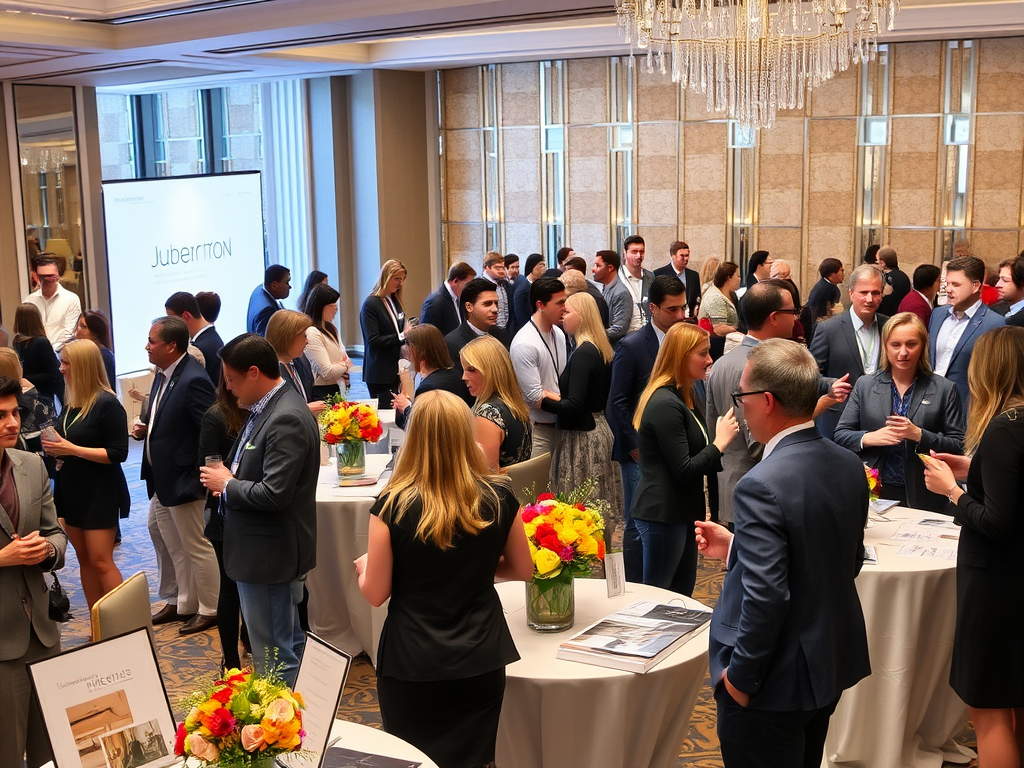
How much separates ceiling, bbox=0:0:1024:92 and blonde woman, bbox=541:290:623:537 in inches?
102

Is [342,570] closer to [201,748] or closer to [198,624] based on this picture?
[198,624]

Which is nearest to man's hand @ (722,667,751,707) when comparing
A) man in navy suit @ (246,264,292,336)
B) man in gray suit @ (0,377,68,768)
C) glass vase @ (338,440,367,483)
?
man in gray suit @ (0,377,68,768)

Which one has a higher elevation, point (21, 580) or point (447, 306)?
point (447, 306)

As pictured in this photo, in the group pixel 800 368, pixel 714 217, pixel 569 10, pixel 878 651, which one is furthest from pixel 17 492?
pixel 714 217

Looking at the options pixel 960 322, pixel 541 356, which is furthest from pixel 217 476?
pixel 960 322

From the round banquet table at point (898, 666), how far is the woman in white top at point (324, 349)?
3685mm

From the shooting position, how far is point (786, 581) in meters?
2.44

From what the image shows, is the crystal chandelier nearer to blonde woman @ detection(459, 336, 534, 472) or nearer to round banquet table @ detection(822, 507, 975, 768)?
blonde woman @ detection(459, 336, 534, 472)

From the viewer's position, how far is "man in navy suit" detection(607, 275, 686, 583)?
512 cm

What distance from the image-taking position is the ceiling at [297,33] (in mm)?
7559

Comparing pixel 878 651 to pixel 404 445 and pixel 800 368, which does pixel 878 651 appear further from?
pixel 404 445

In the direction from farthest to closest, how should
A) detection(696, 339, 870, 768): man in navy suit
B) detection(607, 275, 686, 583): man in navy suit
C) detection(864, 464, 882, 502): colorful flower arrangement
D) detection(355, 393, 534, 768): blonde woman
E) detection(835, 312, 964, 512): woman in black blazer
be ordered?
detection(607, 275, 686, 583): man in navy suit < detection(835, 312, 964, 512): woman in black blazer < detection(864, 464, 882, 502): colorful flower arrangement < detection(355, 393, 534, 768): blonde woman < detection(696, 339, 870, 768): man in navy suit

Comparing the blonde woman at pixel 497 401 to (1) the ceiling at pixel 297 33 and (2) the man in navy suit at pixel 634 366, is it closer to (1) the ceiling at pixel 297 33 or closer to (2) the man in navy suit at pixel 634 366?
(2) the man in navy suit at pixel 634 366

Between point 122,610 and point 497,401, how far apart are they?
70.9 inches
